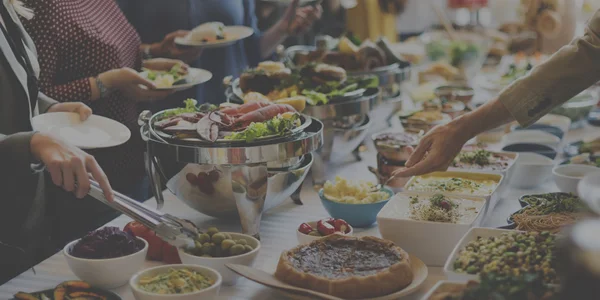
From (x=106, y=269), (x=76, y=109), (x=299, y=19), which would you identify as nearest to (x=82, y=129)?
(x=76, y=109)

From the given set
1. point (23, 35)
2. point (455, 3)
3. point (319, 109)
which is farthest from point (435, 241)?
point (455, 3)

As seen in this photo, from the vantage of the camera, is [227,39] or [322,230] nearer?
[322,230]

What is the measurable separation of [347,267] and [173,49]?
2053 millimetres

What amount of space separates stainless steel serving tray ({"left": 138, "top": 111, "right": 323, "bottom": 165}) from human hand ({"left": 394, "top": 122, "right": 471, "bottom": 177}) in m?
0.30

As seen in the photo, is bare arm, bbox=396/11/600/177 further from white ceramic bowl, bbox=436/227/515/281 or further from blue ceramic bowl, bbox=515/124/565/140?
blue ceramic bowl, bbox=515/124/565/140

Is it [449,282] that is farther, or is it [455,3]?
[455,3]

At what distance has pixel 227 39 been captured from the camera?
10.7 ft

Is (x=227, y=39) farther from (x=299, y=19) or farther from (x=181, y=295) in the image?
(x=181, y=295)

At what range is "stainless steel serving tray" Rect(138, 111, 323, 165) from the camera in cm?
195

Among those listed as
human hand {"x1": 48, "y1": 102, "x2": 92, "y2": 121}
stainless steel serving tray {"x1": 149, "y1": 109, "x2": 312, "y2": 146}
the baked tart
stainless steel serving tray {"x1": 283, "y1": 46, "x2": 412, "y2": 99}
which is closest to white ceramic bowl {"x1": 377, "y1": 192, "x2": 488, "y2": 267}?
the baked tart

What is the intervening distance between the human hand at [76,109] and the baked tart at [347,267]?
865mm

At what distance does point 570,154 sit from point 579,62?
0.95 m

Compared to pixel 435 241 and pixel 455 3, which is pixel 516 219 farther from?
pixel 455 3

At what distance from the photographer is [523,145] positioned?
2.90 m
